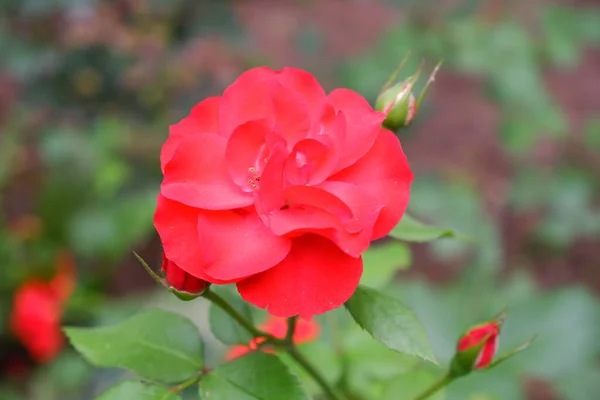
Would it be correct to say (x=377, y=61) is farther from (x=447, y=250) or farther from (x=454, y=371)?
(x=454, y=371)

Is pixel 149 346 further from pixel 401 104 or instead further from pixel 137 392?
pixel 401 104

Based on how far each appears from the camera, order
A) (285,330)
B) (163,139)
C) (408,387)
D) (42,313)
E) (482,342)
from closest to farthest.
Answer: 1. (482,342)
2. (408,387)
3. (285,330)
4. (42,313)
5. (163,139)

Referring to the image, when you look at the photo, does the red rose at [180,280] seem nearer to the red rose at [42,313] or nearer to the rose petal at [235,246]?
the rose petal at [235,246]

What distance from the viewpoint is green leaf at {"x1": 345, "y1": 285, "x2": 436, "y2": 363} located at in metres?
0.49

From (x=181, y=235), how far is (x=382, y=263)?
1.32ft

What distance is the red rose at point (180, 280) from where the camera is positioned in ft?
1.56

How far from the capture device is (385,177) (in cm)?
50

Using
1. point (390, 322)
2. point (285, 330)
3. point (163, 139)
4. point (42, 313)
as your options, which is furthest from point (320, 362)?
point (163, 139)

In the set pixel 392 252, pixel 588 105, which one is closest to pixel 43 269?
pixel 392 252

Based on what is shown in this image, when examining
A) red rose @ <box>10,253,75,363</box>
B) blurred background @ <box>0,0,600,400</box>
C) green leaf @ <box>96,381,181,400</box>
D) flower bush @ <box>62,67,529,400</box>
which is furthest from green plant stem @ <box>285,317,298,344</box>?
red rose @ <box>10,253,75,363</box>

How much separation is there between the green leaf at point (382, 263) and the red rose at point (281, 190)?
30 centimetres

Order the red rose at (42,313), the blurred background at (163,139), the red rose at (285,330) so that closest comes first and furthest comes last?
1. the red rose at (285,330)
2. the blurred background at (163,139)
3. the red rose at (42,313)

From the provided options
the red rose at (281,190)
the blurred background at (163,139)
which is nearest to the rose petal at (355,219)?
the red rose at (281,190)

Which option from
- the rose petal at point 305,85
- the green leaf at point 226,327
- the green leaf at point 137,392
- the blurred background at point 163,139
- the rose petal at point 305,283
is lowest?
the blurred background at point 163,139
